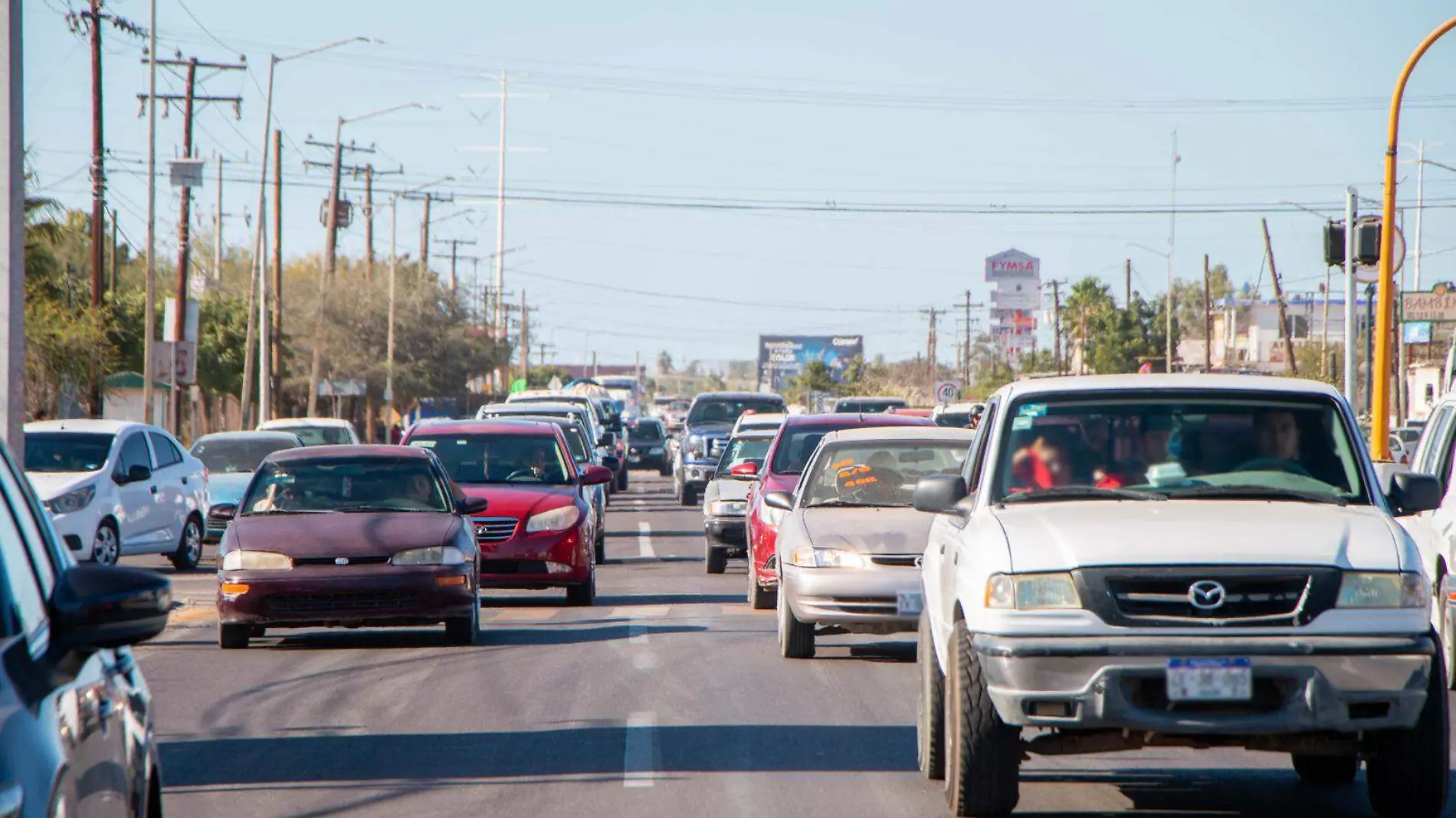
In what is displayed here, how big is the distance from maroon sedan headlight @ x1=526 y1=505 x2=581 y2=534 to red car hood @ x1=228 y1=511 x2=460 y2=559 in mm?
2738

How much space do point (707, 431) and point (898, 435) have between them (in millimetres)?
25332

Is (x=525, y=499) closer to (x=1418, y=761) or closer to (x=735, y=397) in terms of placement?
(x=1418, y=761)

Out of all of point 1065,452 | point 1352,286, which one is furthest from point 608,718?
point 1352,286

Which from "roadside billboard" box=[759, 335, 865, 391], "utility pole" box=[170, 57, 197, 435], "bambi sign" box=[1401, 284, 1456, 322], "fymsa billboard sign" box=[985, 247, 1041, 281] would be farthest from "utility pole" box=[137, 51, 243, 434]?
"roadside billboard" box=[759, 335, 865, 391]

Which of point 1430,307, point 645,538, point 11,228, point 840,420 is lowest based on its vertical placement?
point 645,538

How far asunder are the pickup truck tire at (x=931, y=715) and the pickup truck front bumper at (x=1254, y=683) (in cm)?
126

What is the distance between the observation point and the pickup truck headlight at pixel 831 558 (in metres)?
12.9

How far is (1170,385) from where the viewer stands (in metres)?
8.22

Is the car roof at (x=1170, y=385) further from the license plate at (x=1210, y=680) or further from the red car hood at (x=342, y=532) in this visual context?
the red car hood at (x=342, y=532)

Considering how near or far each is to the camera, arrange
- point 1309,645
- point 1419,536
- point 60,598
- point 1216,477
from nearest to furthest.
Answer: point 60,598
point 1309,645
point 1216,477
point 1419,536

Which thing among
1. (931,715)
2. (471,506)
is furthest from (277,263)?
(931,715)

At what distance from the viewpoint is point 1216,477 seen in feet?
26.2

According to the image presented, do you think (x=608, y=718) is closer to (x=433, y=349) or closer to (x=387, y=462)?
(x=387, y=462)

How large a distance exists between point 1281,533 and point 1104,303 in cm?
9047
